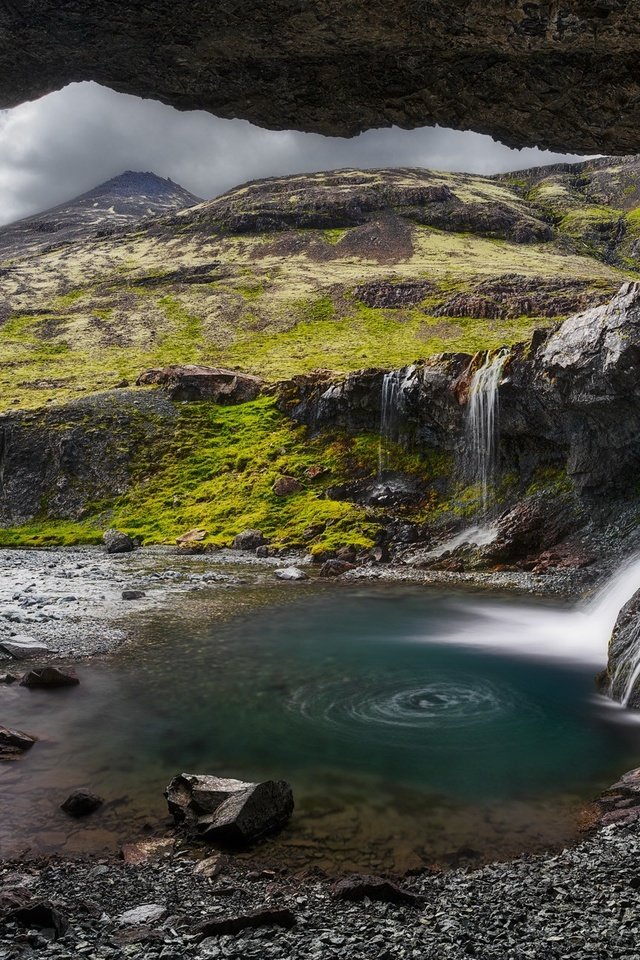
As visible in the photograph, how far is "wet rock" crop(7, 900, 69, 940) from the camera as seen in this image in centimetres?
859

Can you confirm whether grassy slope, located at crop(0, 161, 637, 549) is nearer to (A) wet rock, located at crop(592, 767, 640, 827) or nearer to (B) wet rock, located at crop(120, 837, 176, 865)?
(A) wet rock, located at crop(592, 767, 640, 827)

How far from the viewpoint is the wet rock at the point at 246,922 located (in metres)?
8.66

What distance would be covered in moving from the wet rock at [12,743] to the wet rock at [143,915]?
7.00 m

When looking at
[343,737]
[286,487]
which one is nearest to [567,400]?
[286,487]

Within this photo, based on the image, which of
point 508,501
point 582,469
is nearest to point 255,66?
point 582,469

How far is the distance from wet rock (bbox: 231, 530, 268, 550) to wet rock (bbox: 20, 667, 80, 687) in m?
31.2

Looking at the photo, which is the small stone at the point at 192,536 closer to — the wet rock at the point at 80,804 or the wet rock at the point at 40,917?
the wet rock at the point at 80,804

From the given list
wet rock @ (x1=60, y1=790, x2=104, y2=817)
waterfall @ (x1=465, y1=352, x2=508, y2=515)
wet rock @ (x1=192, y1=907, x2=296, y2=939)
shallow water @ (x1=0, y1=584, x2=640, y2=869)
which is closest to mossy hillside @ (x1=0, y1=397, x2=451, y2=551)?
waterfall @ (x1=465, y1=352, x2=508, y2=515)

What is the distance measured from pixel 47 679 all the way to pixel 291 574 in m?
21.7

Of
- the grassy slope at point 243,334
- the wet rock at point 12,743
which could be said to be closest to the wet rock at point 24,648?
the wet rock at point 12,743

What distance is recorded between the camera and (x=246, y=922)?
346 inches

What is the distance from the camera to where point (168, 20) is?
7.89m

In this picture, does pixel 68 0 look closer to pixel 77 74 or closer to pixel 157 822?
pixel 77 74

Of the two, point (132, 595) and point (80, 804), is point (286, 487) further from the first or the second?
point (80, 804)
